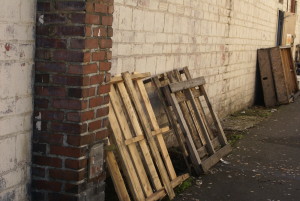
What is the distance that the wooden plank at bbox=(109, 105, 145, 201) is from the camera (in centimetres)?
417

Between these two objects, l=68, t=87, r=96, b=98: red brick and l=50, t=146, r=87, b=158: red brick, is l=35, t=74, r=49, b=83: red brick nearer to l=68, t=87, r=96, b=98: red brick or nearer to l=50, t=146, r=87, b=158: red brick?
l=68, t=87, r=96, b=98: red brick

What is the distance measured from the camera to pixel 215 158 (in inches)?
234

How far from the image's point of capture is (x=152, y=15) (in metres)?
5.77

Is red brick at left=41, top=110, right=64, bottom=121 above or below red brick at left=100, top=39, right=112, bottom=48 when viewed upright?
below

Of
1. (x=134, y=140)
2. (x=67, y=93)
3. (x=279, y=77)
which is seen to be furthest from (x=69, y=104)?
(x=279, y=77)

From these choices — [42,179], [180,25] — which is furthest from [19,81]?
[180,25]

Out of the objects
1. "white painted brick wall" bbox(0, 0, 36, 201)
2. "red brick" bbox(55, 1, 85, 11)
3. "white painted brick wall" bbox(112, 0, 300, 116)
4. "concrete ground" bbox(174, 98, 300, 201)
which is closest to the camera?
"white painted brick wall" bbox(0, 0, 36, 201)

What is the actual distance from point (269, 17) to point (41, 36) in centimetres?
1052

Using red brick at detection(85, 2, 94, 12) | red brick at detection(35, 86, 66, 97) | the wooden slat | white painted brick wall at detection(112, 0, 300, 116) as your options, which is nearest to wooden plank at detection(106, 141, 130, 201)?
the wooden slat

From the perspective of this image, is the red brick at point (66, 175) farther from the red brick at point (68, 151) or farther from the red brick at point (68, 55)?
the red brick at point (68, 55)

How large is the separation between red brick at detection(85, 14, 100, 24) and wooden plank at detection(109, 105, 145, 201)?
3.20 feet

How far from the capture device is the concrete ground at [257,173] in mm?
4938

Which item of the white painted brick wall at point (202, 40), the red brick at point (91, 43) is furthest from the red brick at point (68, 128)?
the white painted brick wall at point (202, 40)

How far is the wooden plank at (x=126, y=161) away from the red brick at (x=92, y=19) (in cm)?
Answer: 97
